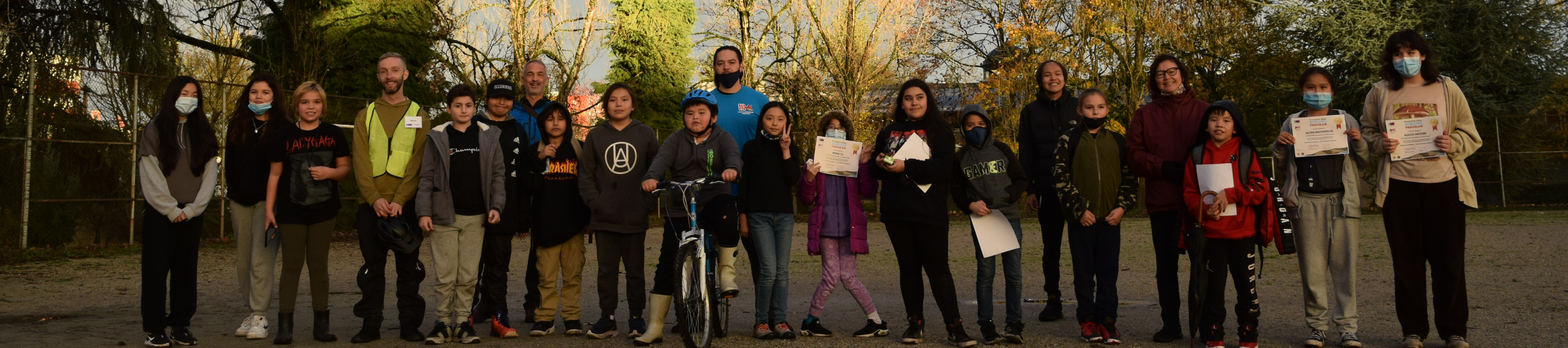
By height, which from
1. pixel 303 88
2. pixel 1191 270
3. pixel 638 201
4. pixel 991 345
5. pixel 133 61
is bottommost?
pixel 991 345

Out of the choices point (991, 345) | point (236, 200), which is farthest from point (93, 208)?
point (991, 345)

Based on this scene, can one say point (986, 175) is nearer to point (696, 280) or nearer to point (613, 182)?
point (696, 280)

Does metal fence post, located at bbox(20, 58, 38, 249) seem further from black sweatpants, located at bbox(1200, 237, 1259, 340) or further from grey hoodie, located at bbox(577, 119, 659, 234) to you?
black sweatpants, located at bbox(1200, 237, 1259, 340)

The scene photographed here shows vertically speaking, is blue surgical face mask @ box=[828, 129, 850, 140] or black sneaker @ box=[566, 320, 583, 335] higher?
blue surgical face mask @ box=[828, 129, 850, 140]

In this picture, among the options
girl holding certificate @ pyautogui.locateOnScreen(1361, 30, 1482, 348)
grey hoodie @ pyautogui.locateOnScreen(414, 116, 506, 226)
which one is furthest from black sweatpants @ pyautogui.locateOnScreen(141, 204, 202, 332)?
girl holding certificate @ pyautogui.locateOnScreen(1361, 30, 1482, 348)

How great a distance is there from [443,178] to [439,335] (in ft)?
2.77

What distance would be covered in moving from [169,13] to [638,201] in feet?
40.4

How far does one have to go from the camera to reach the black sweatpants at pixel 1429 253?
→ 16.3 ft

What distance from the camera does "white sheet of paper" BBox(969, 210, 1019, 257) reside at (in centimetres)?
541

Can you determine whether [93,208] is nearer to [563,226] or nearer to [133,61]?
[133,61]

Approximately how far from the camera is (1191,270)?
5.11m

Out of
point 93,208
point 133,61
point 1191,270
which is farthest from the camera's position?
point 133,61

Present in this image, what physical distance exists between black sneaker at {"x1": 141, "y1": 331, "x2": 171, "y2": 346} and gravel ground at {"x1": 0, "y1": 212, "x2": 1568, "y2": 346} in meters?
0.23

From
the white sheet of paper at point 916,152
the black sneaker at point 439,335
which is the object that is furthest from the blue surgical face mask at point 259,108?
the white sheet of paper at point 916,152
